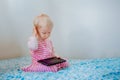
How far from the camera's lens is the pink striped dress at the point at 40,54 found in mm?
1024

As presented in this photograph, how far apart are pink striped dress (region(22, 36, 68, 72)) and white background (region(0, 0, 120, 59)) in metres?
0.37

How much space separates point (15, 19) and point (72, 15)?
386mm

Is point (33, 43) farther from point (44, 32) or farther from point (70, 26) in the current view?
point (70, 26)

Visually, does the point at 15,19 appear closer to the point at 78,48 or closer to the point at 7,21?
the point at 7,21

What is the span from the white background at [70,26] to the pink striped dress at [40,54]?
0.37 m

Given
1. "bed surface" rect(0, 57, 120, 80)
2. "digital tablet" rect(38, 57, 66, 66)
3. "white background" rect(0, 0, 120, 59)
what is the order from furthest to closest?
"white background" rect(0, 0, 120, 59) → "digital tablet" rect(38, 57, 66, 66) → "bed surface" rect(0, 57, 120, 80)

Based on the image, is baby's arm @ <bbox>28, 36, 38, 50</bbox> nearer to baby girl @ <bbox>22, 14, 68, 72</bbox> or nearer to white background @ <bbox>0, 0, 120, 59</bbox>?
baby girl @ <bbox>22, 14, 68, 72</bbox>

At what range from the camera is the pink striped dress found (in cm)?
102

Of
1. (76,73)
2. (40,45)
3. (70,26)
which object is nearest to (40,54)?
(40,45)

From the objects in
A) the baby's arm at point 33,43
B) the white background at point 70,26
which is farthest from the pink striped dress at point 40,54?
the white background at point 70,26

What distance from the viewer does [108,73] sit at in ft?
3.10

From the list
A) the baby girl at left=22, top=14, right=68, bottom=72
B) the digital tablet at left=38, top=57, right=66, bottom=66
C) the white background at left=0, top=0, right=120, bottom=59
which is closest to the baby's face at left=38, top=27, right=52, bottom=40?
the baby girl at left=22, top=14, right=68, bottom=72

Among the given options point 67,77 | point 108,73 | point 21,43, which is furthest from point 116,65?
point 21,43

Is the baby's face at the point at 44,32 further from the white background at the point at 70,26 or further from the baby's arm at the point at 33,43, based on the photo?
the white background at the point at 70,26
